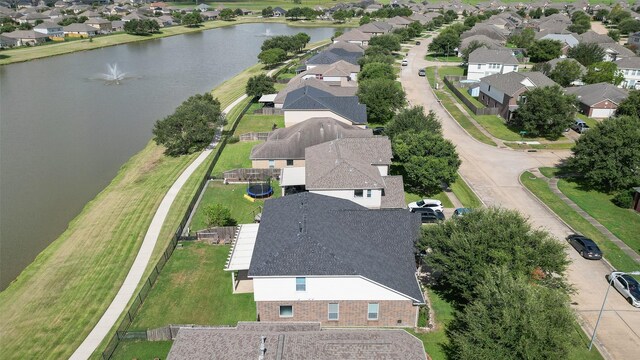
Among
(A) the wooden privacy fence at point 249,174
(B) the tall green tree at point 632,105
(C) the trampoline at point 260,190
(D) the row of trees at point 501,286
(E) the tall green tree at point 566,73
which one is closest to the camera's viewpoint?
(D) the row of trees at point 501,286

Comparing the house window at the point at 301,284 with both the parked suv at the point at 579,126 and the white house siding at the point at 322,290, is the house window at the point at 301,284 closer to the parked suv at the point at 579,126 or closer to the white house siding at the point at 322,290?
the white house siding at the point at 322,290

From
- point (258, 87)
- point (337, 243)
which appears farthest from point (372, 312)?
point (258, 87)

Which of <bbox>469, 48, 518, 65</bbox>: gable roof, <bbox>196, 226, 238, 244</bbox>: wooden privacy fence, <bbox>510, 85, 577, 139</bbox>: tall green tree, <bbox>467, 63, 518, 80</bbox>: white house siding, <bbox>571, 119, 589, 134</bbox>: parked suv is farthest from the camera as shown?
<bbox>467, 63, 518, 80</bbox>: white house siding

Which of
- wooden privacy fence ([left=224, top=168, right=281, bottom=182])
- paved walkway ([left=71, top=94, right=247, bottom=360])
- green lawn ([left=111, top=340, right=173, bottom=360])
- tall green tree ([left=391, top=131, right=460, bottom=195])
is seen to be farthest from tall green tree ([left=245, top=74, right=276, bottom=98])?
green lawn ([left=111, top=340, right=173, bottom=360])

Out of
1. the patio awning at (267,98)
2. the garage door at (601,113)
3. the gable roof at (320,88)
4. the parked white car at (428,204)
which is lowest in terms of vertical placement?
the parked white car at (428,204)

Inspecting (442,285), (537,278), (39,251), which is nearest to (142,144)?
(39,251)

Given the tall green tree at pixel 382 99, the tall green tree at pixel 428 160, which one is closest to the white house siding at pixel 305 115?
the tall green tree at pixel 382 99

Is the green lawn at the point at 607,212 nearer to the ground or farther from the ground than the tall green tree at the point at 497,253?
nearer to the ground

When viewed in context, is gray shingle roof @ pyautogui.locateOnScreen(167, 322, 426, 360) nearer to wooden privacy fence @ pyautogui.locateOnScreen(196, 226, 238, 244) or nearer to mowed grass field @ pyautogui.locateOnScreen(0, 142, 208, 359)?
mowed grass field @ pyautogui.locateOnScreen(0, 142, 208, 359)
